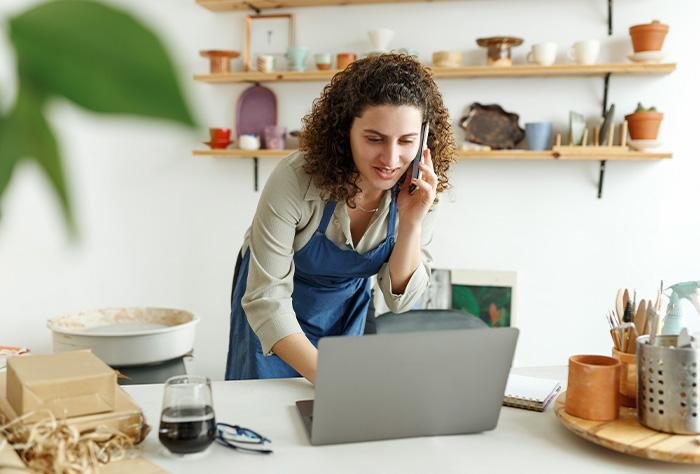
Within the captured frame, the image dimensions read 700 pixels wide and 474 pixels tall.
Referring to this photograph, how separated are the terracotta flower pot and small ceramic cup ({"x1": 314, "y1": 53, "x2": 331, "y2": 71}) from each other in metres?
1.23

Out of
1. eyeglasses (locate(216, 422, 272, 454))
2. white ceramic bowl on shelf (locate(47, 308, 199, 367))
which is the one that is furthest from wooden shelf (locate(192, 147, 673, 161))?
eyeglasses (locate(216, 422, 272, 454))

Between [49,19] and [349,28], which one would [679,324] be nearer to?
[49,19]

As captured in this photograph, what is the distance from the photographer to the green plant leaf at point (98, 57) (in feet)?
0.39

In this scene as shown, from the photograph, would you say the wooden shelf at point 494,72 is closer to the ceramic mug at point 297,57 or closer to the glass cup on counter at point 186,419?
the ceramic mug at point 297,57

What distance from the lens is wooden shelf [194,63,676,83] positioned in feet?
9.17

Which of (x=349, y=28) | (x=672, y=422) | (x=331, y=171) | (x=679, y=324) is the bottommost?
(x=672, y=422)

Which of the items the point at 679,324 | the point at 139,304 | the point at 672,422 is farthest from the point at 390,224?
the point at 139,304

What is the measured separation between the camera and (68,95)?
0.39ft

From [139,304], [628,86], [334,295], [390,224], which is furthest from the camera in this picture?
[139,304]

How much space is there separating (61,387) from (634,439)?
2.93 feet

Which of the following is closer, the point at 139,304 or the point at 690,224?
the point at 690,224

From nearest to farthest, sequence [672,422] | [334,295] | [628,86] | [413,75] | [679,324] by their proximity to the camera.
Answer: [672,422]
[679,324]
[413,75]
[334,295]
[628,86]

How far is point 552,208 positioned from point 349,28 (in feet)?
3.78

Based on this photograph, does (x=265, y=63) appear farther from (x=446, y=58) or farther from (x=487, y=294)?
(x=487, y=294)
